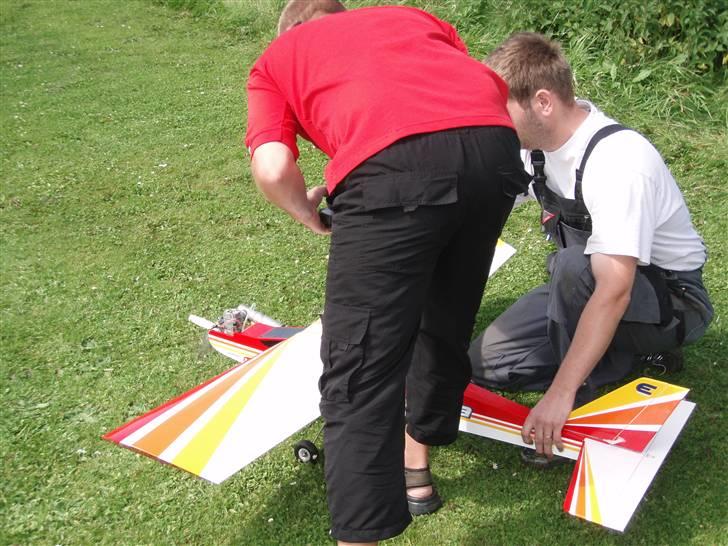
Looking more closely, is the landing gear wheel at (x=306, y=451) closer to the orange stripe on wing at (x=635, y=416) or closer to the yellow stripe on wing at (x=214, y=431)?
the yellow stripe on wing at (x=214, y=431)

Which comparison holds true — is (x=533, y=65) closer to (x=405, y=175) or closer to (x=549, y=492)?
(x=405, y=175)

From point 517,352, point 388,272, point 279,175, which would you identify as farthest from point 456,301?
point 517,352

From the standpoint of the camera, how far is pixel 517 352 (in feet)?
12.9

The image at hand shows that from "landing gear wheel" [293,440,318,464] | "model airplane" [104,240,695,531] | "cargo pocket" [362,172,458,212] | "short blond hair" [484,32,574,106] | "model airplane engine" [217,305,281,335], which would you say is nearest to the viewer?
"cargo pocket" [362,172,458,212]

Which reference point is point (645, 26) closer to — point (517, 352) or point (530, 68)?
point (517, 352)

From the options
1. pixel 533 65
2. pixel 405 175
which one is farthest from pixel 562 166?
pixel 405 175

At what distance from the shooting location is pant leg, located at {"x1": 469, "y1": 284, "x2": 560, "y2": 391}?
12.8 feet

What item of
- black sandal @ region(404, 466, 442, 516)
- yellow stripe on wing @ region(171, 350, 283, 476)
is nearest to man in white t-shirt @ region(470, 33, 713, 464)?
black sandal @ region(404, 466, 442, 516)

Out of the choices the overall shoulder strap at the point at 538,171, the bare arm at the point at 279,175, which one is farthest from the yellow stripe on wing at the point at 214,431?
the overall shoulder strap at the point at 538,171

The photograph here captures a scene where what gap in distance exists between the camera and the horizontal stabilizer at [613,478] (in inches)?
108

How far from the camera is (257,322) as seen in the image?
4.43m

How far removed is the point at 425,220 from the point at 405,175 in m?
0.15

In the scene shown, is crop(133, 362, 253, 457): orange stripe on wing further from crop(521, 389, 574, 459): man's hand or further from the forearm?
crop(521, 389, 574, 459): man's hand

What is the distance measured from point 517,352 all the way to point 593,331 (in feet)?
3.20
